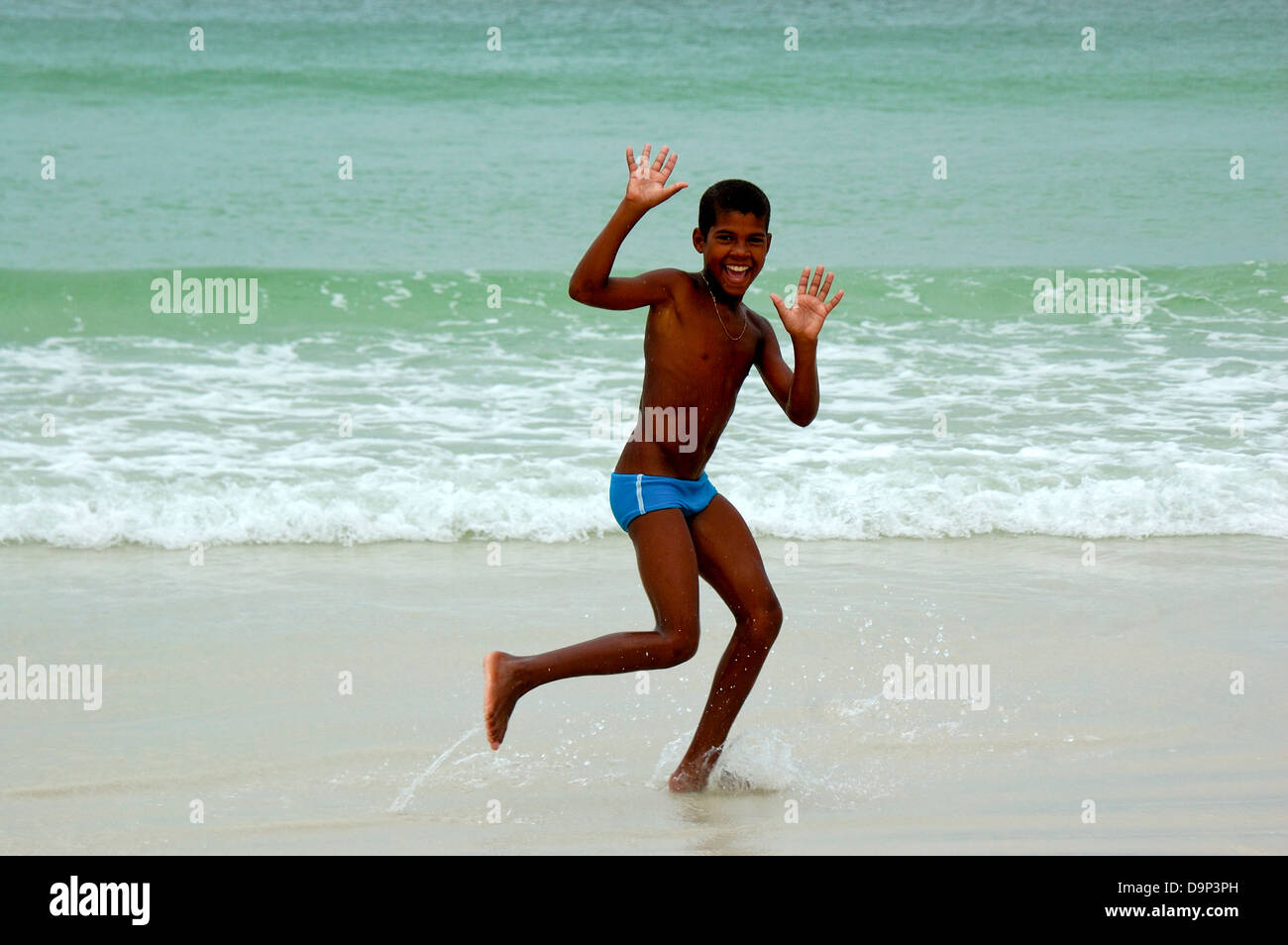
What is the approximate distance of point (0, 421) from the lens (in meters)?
8.85

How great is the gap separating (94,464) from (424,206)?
7683mm

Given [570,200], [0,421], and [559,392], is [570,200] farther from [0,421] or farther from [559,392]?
[0,421]

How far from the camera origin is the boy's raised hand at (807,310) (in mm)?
3934

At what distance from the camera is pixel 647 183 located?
3.88 meters

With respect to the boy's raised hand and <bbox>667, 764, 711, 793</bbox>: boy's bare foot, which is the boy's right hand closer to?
the boy's raised hand

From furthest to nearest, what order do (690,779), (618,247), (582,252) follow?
(582,252)
(690,779)
(618,247)

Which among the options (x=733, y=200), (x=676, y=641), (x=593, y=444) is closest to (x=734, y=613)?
(x=676, y=641)

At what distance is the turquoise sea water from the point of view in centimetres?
766

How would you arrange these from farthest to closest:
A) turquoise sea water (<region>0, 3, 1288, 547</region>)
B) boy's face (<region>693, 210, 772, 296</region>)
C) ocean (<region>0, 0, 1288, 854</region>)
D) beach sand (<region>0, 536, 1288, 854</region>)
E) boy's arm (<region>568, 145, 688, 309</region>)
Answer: turquoise sea water (<region>0, 3, 1288, 547</region>) → ocean (<region>0, 0, 1288, 854</region>) → boy's face (<region>693, 210, 772, 296</region>) → beach sand (<region>0, 536, 1288, 854</region>) → boy's arm (<region>568, 145, 688, 309</region>)

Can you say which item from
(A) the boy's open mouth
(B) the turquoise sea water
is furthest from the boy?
(B) the turquoise sea water

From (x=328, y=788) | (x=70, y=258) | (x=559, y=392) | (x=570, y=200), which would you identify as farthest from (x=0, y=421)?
(x=570, y=200)

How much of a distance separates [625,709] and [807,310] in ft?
5.51

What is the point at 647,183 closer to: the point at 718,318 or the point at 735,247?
the point at 735,247

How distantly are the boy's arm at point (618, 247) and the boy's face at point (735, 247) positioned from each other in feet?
0.51
